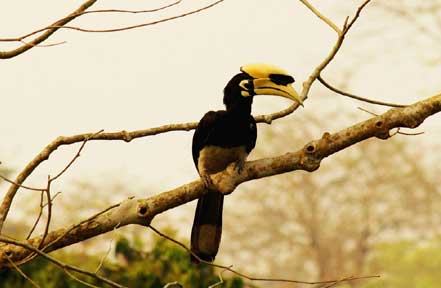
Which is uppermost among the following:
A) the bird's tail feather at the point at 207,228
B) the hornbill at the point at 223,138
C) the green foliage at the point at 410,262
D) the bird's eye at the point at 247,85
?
the green foliage at the point at 410,262

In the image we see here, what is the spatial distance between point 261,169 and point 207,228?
4.69 feet

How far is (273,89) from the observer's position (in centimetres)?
481

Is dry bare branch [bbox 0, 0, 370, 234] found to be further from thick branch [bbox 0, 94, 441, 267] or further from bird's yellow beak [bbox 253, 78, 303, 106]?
bird's yellow beak [bbox 253, 78, 303, 106]

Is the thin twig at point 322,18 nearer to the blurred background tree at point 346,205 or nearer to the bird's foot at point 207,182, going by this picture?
the bird's foot at point 207,182

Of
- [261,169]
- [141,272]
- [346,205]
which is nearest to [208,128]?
[141,272]

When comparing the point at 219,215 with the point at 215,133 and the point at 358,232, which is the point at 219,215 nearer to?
the point at 215,133

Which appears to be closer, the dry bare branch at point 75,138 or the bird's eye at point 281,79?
the dry bare branch at point 75,138

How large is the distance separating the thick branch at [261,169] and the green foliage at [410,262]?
31.4m

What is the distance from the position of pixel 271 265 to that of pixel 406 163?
26.1 feet

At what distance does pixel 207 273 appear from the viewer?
20.8 ft

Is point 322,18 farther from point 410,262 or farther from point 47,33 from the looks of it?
point 410,262

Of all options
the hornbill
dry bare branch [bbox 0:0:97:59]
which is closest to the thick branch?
dry bare branch [bbox 0:0:97:59]

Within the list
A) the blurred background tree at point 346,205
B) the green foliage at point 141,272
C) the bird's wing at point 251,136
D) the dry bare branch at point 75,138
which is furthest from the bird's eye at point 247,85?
the blurred background tree at point 346,205

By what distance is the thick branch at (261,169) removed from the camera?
3.58m
